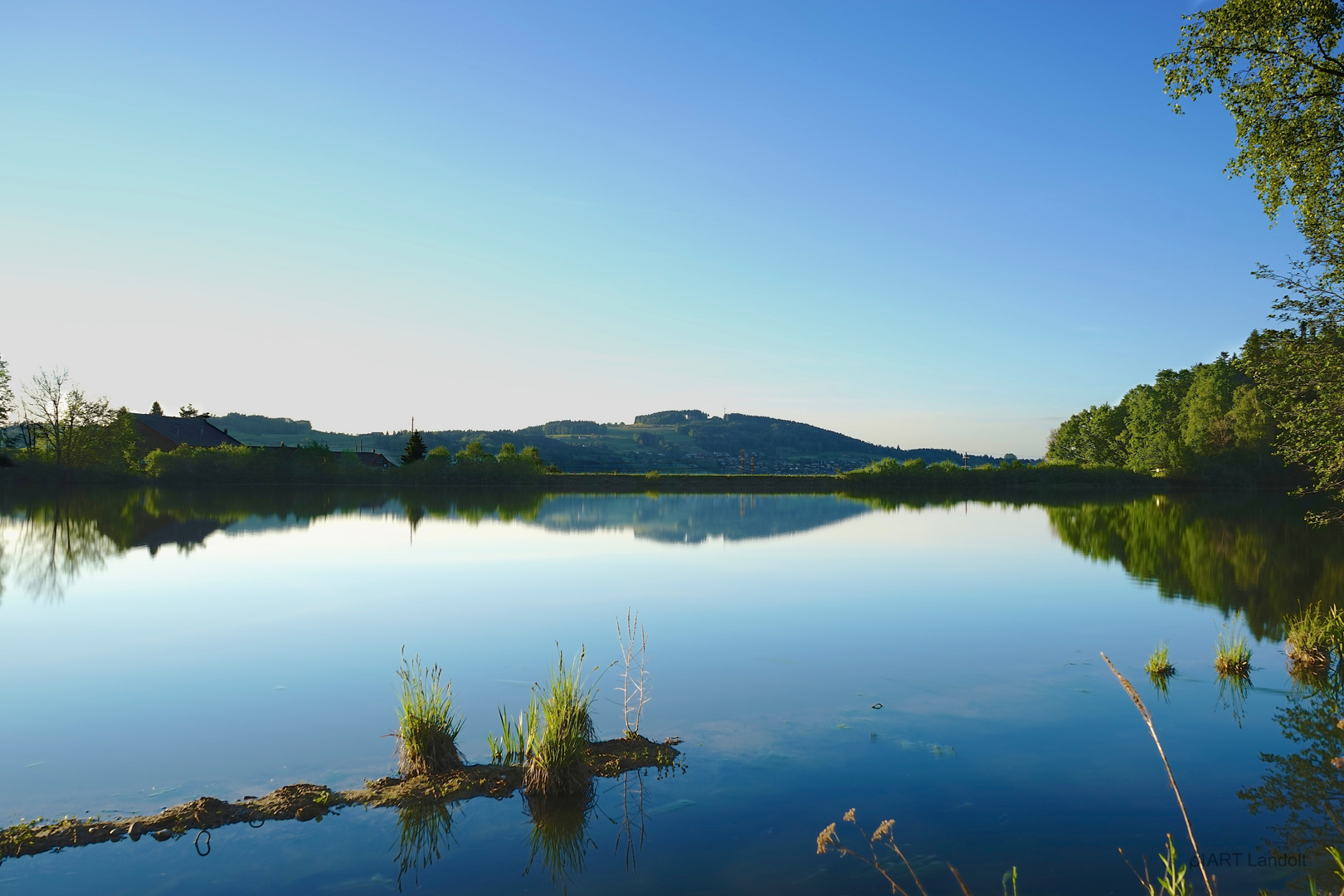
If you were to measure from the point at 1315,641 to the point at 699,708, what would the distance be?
896cm

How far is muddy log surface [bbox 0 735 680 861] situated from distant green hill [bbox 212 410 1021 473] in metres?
121

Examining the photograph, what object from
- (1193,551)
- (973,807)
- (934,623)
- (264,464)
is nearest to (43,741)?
(973,807)

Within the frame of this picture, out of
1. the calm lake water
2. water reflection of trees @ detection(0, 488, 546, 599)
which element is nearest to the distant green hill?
water reflection of trees @ detection(0, 488, 546, 599)

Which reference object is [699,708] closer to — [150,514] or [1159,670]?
[1159,670]

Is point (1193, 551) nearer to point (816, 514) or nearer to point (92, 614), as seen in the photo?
point (816, 514)

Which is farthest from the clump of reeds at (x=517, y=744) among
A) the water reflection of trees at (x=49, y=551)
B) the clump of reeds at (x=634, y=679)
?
the water reflection of trees at (x=49, y=551)

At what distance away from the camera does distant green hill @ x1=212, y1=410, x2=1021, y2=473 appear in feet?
473

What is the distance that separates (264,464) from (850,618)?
230 feet

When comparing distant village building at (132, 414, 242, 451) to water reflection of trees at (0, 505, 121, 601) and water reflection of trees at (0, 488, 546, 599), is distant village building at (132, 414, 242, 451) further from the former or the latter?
water reflection of trees at (0, 505, 121, 601)

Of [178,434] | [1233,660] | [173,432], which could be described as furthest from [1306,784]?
[173,432]

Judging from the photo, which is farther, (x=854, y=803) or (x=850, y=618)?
(x=850, y=618)

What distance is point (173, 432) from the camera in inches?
3489

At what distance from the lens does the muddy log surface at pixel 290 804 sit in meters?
5.60

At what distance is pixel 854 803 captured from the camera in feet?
21.0
